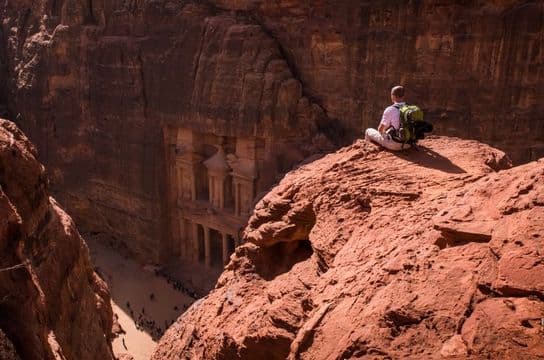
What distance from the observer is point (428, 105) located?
645 inches

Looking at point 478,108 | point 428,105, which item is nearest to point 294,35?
point 428,105

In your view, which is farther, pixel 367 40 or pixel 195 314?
pixel 367 40

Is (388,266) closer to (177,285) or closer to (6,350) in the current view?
(6,350)

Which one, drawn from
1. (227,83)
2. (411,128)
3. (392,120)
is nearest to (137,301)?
(227,83)

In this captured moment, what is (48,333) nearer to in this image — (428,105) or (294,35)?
(428,105)

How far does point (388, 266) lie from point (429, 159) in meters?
2.64

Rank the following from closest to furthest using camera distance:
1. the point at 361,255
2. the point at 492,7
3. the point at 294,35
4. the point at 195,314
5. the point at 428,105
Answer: the point at 361,255 → the point at 195,314 → the point at 492,7 → the point at 428,105 → the point at 294,35

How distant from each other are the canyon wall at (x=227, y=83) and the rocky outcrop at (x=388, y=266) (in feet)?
30.9

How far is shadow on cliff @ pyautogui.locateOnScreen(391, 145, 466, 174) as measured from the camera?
6.36m

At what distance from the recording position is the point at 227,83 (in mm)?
19438

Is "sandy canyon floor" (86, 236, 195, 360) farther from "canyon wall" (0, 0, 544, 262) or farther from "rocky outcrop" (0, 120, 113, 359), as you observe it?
"rocky outcrop" (0, 120, 113, 359)

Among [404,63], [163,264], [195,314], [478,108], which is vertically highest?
[404,63]

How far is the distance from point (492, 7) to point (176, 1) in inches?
464

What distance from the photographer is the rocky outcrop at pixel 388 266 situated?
3.65 m
